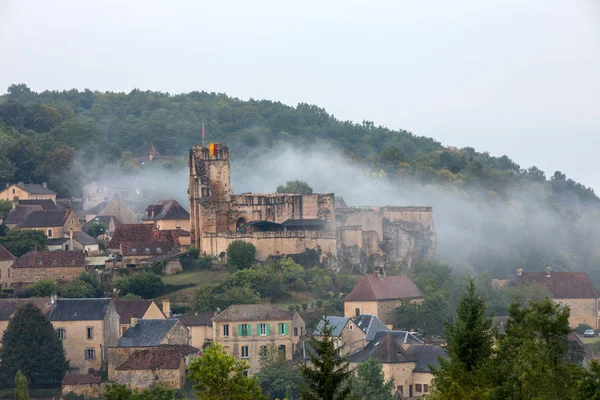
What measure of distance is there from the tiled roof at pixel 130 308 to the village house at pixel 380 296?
11816 mm

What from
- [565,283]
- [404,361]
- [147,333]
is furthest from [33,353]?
[565,283]

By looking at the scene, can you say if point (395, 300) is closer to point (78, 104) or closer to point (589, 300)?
point (589, 300)

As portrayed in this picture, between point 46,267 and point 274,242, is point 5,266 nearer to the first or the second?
point 46,267

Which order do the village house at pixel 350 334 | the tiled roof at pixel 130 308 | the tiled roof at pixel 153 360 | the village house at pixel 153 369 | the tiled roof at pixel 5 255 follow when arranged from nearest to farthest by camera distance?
the village house at pixel 153 369 < the tiled roof at pixel 153 360 < the village house at pixel 350 334 < the tiled roof at pixel 130 308 < the tiled roof at pixel 5 255

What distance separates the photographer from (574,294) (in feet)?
327

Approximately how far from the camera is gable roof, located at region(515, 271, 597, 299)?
99.6m

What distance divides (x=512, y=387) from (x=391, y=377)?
28.0 metres

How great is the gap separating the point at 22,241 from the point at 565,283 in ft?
117

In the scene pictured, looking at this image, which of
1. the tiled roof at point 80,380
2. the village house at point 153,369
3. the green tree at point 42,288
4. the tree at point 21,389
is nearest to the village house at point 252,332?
the village house at point 153,369

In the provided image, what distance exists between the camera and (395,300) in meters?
88.3

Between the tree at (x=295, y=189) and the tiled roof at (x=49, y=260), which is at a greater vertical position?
the tree at (x=295, y=189)

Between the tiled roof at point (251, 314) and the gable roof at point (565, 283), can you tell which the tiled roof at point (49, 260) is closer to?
the tiled roof at point (251, 314)

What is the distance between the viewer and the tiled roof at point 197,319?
3145 inches

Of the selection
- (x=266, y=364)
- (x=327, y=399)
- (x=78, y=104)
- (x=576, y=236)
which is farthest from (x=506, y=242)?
(x=327, y=399)
